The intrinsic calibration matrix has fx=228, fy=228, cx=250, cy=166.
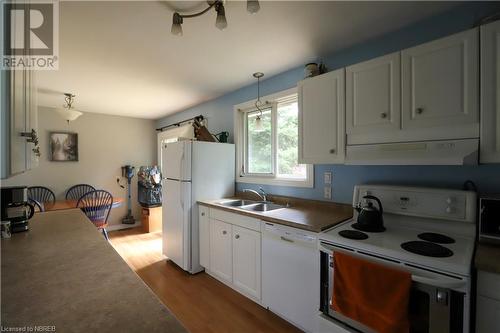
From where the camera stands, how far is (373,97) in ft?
5.33

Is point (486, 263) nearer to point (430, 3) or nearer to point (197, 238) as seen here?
point (430, 3)

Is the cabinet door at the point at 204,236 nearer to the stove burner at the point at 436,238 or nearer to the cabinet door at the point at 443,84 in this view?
the stove burner at the point at 436,238

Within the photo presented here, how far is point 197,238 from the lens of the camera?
276 cm

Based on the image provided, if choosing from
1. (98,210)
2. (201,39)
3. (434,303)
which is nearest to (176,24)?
(201,39)

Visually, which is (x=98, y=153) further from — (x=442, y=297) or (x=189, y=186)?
(x=442, y=297)

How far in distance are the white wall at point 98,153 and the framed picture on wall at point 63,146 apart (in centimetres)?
7

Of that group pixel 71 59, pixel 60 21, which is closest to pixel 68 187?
pixel 71 59

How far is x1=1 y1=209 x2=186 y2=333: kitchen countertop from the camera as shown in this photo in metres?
0.67

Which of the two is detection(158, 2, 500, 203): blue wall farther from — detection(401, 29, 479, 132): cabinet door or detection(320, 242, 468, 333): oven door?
detection(320, 242, 468, 333): oven door

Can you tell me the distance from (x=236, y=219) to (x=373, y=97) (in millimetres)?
1562

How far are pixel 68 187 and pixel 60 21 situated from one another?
355 cm

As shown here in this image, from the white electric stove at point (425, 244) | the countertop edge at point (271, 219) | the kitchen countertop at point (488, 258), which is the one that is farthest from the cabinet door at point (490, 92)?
the countertop edge at point (271, 219)

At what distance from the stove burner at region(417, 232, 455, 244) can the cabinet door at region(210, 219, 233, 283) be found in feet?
5.24

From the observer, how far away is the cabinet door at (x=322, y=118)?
70.7 inches
